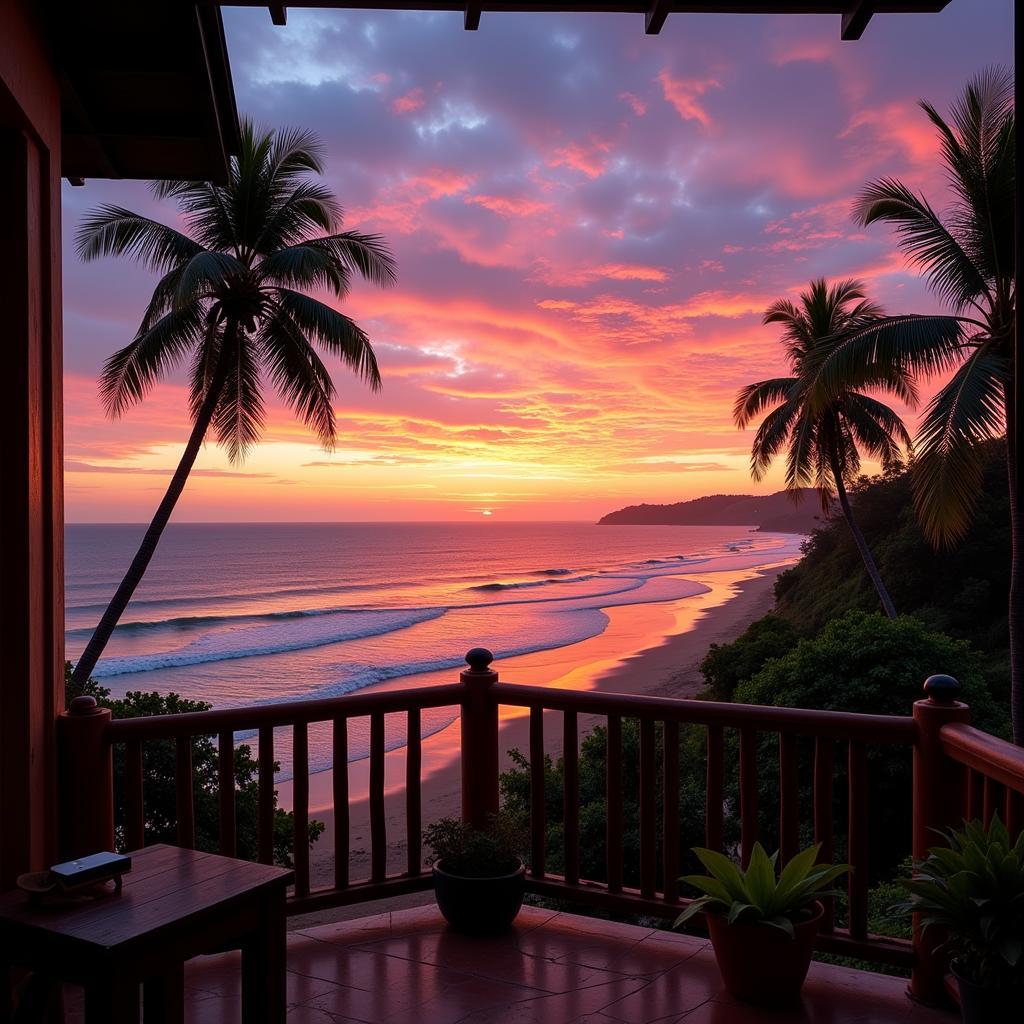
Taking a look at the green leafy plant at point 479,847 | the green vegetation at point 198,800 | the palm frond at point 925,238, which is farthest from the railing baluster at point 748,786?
the palm frond at point 925,238

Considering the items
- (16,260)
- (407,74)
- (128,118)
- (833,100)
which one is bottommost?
(16,260)

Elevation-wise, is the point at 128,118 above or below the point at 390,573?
above

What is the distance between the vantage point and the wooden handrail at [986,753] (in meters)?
2.09

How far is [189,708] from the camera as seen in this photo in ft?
27.2

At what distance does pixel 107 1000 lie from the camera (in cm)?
158

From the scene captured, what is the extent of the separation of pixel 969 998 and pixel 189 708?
768 centimetres

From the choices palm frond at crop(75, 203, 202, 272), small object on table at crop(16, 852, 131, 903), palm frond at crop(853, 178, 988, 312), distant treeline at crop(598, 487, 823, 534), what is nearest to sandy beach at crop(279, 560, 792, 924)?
small object on table at crop(16, 852, 131, 903)

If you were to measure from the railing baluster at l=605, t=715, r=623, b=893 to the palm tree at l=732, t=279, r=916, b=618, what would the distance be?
49.2ft

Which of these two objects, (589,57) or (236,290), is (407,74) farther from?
(236,290)

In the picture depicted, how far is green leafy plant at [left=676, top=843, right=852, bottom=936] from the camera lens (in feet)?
7.98

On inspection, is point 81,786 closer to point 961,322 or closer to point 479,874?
point 479,874

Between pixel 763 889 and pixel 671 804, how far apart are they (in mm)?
556

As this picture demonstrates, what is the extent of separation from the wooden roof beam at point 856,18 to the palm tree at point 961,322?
7203mm

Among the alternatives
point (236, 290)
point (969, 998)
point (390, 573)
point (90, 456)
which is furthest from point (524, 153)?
point (90, 456)
